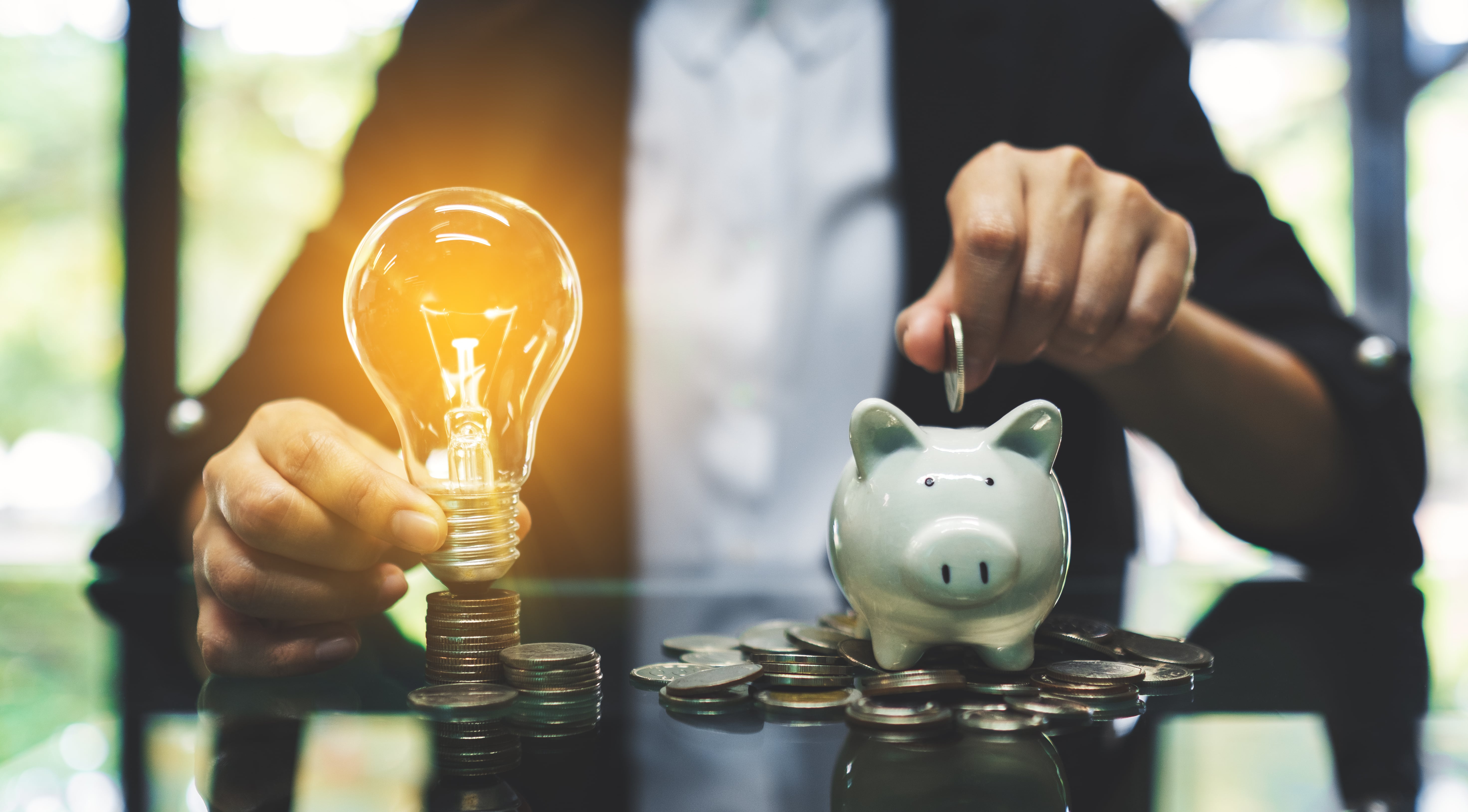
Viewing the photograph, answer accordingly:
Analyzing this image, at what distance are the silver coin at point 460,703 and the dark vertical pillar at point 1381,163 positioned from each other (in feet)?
13.5

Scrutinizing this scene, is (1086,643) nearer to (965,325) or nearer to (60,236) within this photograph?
(965,325)

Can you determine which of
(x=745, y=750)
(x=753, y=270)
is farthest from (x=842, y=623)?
(x=753, y=270)

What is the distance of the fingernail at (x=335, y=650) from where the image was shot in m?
0.86

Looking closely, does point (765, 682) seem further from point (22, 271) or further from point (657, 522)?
point (22, 271)

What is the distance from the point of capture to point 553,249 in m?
0.95

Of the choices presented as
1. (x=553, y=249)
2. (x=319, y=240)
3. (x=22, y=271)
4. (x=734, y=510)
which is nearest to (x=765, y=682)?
(x=553, y=249)

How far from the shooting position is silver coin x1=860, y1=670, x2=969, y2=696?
71cm

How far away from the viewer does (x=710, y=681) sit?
2.46 feet

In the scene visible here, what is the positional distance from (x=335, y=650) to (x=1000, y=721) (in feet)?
2.03

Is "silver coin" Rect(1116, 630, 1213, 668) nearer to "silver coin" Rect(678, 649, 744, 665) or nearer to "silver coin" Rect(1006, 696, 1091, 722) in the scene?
"silver coin" Rect(1006, 696, 1091, 722)

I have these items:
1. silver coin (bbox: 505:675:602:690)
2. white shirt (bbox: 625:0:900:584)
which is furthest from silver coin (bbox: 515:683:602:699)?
white shirt (bbox: 625:0:900:584)

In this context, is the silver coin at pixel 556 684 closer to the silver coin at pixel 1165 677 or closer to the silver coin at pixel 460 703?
the silver coin at pixel 460 703

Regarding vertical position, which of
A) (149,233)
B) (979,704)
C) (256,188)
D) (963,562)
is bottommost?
(979,704)

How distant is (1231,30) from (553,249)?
154 inches
